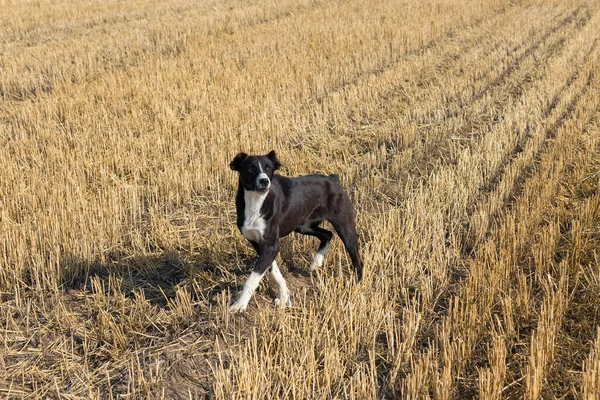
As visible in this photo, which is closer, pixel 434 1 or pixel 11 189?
pixel 11 189

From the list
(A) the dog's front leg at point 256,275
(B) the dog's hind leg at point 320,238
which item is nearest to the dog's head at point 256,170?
(A) the dog's front leg at point 256,275

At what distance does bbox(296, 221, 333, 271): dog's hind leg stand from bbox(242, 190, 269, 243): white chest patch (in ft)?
2.54

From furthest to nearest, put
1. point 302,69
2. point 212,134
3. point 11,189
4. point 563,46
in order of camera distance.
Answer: point 563,46 < point 302,69 < point 212,134 < point 11,189

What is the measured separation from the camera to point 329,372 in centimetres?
343

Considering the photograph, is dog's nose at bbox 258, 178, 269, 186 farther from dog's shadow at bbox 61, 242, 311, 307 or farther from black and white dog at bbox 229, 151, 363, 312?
dog's shadow at bbox 61, 242, 311, 307

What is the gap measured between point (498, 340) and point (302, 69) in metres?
8.82

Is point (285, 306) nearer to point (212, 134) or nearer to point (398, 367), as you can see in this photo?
point (398, 367)

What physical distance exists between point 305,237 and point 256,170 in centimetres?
165

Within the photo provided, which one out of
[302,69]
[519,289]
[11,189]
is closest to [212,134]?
[11,189]

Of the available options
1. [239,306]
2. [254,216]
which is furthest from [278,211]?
[239,306]

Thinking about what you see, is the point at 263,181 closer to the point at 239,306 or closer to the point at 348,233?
the point at 239,306

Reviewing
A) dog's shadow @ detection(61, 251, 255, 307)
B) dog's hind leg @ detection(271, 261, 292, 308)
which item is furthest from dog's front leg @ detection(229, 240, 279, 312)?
dog's shadow @ detection(61, 251, 255, 307)

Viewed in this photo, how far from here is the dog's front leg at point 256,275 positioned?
4066mm

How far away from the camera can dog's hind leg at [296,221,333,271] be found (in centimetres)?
488
